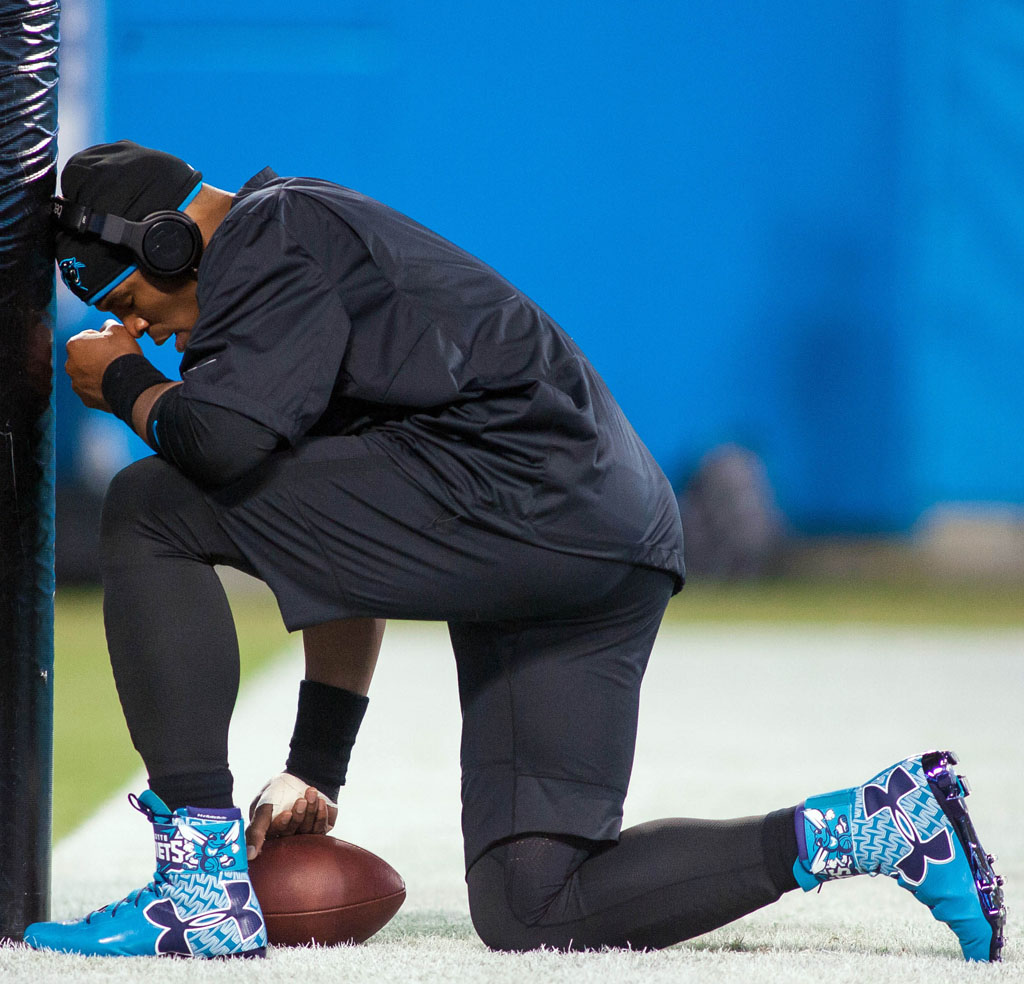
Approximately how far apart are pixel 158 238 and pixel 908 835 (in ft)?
4.31

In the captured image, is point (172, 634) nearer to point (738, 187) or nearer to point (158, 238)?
point (158, 238)

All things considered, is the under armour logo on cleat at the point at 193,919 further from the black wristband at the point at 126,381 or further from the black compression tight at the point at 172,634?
the black wristband at the point at 126,381

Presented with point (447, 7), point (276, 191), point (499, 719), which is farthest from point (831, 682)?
point (447, 7)

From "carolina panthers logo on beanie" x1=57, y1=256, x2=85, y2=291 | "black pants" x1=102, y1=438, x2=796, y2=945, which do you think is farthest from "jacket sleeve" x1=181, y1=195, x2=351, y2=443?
→ "carolina panthers logo on beanie" x1=57, y1=256, x2=85, y2=291

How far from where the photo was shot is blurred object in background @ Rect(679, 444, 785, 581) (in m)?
8.89

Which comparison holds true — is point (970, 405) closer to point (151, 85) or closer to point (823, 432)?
point (823, 432)

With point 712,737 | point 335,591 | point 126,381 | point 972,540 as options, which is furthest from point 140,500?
point 972,540

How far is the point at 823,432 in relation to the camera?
9586 mm

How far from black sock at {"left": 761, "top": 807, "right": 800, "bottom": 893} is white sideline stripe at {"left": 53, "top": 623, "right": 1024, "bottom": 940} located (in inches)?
18.2

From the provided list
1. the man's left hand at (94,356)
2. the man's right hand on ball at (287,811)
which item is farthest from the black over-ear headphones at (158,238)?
the man's right hand on ball at (287,811)

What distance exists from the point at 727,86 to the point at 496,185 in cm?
167

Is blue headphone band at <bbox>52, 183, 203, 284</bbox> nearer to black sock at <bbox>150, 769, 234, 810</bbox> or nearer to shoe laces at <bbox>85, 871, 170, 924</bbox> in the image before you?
black sock at <bbox>150, 769, 234, 810</bbox>

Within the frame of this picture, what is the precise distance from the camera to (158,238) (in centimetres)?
199

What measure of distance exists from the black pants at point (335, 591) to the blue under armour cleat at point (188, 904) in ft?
0.21
